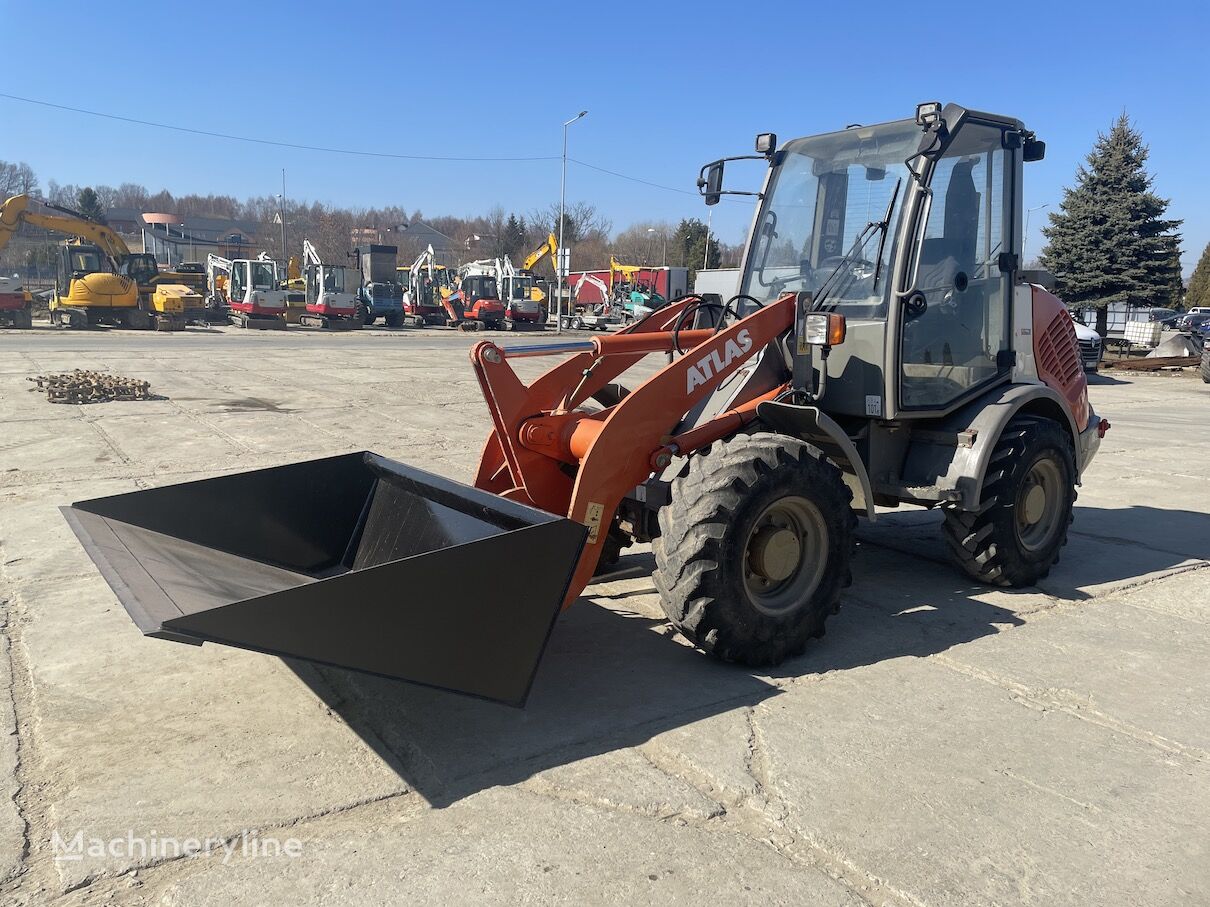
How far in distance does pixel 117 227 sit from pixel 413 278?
8106 cm

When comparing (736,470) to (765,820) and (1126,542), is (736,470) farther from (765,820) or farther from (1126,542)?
(1126,542)

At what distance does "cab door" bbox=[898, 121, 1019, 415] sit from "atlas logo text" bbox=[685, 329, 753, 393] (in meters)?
1.02

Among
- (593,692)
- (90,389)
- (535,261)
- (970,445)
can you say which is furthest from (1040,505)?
(535,261)

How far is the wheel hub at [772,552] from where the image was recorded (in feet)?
14.5

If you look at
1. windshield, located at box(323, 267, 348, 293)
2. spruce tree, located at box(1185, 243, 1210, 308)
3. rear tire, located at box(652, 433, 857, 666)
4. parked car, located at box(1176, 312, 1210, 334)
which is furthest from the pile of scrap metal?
spruce tree, located at box(1185, 243, 1210, 308)

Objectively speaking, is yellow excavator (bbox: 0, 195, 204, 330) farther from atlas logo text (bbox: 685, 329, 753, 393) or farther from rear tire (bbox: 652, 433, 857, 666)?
rear tire (bbox: 652, 433, 857, 666)

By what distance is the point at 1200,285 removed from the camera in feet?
186

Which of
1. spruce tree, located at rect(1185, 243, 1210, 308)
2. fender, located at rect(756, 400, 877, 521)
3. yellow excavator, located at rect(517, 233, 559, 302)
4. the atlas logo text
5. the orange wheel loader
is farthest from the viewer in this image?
spruce tree, located at rect(1185, 243, 1210, 308)

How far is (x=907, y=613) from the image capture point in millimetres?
5371

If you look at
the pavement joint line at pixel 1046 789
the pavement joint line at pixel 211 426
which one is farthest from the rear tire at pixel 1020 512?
the pavement joint line at pixel 211 426

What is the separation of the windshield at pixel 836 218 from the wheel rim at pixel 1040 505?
1592mm

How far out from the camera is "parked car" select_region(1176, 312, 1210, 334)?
36.6 metres

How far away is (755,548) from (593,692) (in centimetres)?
103

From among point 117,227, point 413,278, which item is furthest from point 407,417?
point 117,227
